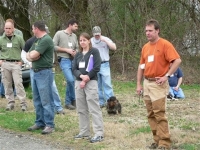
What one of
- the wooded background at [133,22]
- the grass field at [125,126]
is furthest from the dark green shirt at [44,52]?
the wooded background at [133,22]

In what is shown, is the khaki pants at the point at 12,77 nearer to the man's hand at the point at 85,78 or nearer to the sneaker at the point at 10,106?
the sneaker at the point at 10,106

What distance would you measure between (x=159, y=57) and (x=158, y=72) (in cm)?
24

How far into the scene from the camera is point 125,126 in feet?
28.6

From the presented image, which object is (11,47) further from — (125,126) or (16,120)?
(125,126)

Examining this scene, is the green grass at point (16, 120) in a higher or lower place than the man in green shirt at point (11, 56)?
lower

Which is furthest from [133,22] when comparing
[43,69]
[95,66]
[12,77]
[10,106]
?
[95,66]

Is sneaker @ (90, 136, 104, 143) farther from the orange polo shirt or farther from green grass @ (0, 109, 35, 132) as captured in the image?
green grass @ (0, 109, 35, 132)

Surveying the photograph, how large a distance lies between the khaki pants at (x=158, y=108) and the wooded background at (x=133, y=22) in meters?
10.1

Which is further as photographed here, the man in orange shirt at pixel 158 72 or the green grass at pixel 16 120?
the green grass at pixel 16 120

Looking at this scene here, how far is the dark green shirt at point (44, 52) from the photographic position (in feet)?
25.9

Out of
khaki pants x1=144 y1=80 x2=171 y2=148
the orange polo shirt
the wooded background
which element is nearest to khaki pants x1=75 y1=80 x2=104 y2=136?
khaki pants x1=144 y1=80 x2=171 y2=148

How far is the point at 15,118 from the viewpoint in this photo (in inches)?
378

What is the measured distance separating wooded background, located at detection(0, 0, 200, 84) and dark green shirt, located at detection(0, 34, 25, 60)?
7.81 m

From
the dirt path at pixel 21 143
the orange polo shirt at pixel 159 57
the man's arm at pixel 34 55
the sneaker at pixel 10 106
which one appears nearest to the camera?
the orange polo shirt at pixel 159 57
